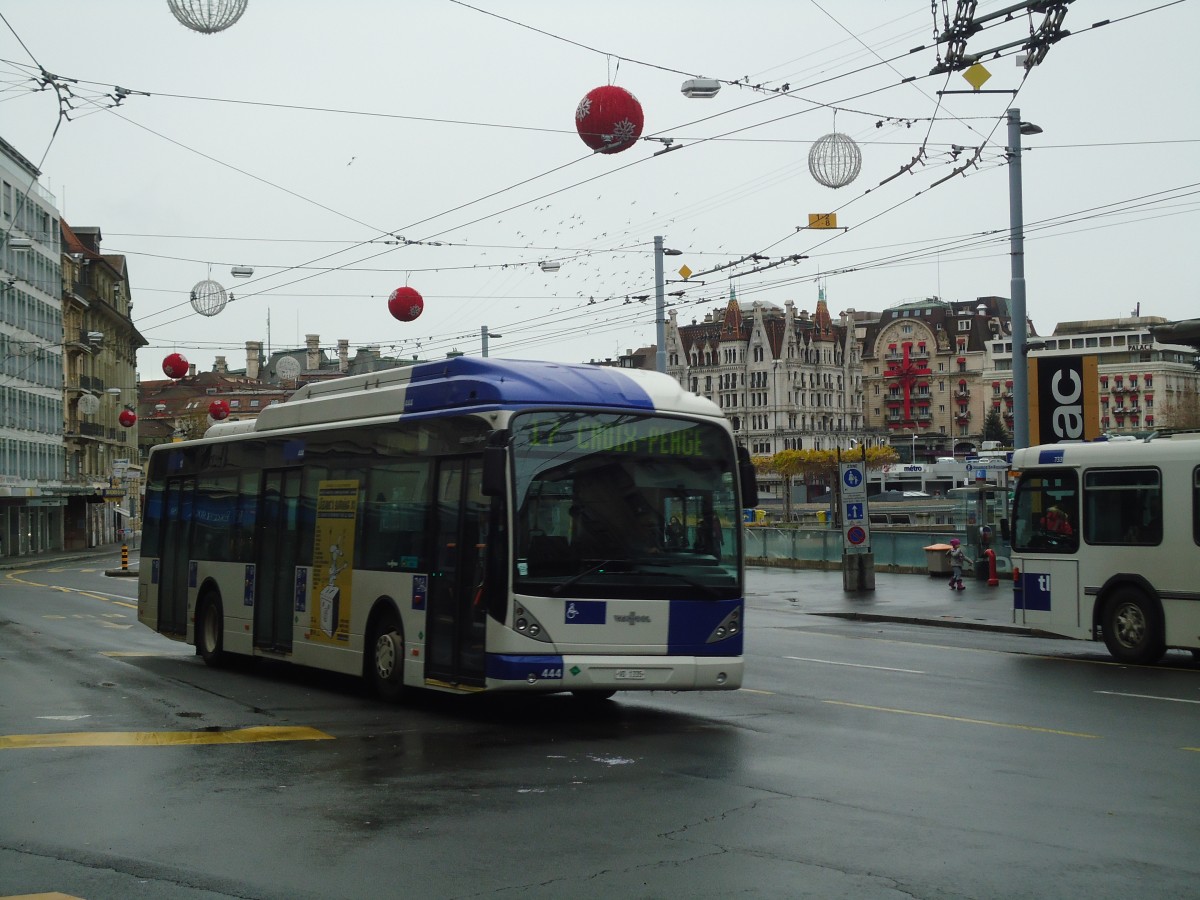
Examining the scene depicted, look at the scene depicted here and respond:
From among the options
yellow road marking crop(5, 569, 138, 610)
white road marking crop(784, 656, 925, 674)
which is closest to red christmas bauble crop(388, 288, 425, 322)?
white road marking crop(784, 656, 925, 674)

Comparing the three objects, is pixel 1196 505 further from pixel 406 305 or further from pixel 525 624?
pixel 406 305

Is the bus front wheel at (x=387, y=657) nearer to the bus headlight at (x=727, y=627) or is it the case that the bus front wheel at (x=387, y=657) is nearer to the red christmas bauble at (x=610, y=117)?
the bus headlight at (x=727, y=627)

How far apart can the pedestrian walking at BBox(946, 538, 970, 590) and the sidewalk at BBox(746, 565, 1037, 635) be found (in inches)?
9.8

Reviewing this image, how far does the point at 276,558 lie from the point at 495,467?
5611mm

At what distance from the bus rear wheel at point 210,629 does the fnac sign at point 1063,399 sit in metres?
15.6

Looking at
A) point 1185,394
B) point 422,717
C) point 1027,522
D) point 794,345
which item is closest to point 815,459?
point 794,345

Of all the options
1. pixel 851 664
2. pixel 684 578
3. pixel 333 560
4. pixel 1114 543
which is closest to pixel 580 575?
pixel 684 578

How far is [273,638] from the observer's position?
16984 mm

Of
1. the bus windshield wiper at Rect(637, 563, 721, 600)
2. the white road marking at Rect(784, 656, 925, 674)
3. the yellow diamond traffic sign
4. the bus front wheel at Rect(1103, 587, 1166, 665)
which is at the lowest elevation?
the white road marking at Rect(784, 656, 925, 674)

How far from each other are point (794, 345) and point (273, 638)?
147682mm

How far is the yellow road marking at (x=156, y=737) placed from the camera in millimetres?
11672

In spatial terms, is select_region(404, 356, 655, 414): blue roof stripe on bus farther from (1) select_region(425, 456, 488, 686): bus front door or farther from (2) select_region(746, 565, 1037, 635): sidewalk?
(2) select_region(746, 565, 1037, 635): sidewalk

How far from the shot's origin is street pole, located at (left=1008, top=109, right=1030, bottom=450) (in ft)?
88.1

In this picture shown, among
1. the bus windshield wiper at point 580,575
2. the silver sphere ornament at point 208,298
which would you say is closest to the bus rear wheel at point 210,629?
the bus windshield wiper at point 580,575
